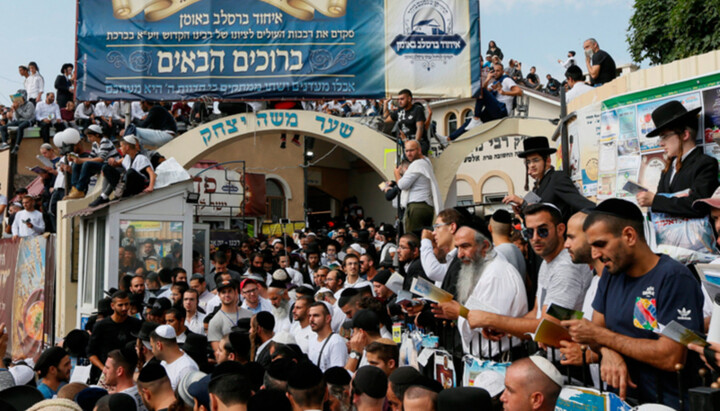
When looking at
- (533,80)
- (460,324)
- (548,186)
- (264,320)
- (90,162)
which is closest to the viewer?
(460,324)

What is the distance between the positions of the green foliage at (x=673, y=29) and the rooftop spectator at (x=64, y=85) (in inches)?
606

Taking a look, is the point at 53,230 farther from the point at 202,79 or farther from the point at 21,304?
the point at 202,79

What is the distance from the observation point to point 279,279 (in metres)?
8.99

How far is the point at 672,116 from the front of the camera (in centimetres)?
534

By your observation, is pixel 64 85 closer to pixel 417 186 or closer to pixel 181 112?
pixel 181 112

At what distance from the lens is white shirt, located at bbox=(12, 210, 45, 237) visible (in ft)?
51.0

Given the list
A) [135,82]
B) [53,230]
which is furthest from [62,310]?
[135,82]

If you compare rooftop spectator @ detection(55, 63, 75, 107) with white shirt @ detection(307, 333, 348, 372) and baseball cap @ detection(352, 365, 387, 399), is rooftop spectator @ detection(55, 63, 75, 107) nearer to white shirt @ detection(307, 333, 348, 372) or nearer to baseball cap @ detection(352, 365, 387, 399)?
white shirt @ detection(307, 333, 348, 372)

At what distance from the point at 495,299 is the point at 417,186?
5362mm

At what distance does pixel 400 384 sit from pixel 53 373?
389 centimetres

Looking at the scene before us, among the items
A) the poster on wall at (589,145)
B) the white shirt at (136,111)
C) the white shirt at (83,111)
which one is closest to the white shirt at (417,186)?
the poster on wall at (589,145)

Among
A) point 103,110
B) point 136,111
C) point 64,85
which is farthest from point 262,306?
point 64,85

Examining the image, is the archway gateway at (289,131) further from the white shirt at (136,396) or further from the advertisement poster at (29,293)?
the white shirt at (136,396)

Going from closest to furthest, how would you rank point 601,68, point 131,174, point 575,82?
point 575,82 < point 601,68 < point 131,174
